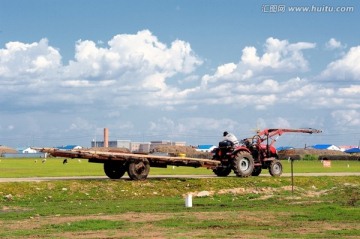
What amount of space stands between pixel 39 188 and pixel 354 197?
16.2 m

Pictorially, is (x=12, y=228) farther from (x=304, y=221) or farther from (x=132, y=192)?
(x=132, y=192)

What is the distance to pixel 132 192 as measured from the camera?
40156 millimetres

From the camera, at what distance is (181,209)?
32500 mm

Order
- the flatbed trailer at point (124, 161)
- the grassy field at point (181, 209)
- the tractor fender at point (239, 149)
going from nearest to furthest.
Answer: the grassy field at point (181, 209) → the flatbed trailer at point (124, 161) → the tractor fender at point (239, 149)

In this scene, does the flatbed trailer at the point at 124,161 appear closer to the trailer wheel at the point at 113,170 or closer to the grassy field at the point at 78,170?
the trailer wheel at the point at 113,170

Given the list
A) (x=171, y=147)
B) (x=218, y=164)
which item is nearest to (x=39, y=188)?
(x=218, y=164)

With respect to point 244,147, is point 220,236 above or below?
below

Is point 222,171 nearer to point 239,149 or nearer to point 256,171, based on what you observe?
point 256,171

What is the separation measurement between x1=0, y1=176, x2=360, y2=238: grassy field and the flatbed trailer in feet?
3.21

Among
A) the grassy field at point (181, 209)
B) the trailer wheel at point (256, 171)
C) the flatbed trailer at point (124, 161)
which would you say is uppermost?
the flatbed trailer at point (124, 161)

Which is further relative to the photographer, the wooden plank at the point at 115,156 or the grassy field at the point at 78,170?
the grassy field at the point at 78,170

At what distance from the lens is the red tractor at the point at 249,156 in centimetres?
4709

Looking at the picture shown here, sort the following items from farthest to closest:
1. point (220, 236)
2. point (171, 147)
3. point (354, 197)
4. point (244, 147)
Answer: point (171, 147)
point (244, 147)
point (354, 197)
point (220, 236)

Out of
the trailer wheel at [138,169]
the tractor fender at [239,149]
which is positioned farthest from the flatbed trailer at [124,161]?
the tractor fender at [239,149]
